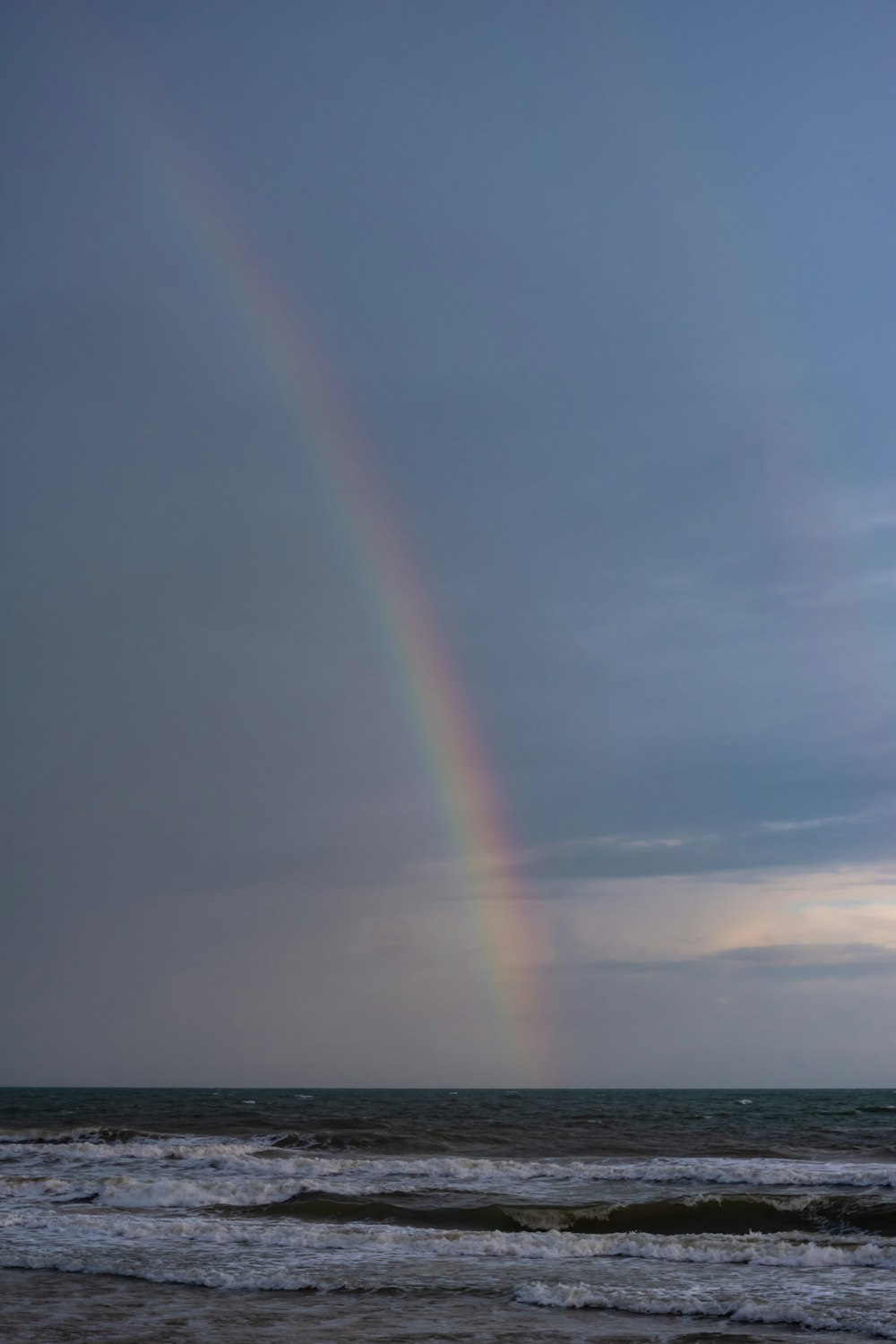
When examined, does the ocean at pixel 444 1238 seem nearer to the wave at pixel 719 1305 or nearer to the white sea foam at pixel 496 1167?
the wave at pixel 719 1305

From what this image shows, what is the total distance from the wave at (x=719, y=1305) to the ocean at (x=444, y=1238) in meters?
0.05

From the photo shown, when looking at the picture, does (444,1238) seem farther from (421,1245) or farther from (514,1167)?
(514,1167)

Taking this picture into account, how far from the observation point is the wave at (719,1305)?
15953mm

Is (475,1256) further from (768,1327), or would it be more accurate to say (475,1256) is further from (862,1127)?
(862,1127)

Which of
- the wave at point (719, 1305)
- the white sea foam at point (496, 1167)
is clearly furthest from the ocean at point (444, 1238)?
the white sea foam at point (496, 1167)

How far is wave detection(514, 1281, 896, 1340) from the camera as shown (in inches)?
628

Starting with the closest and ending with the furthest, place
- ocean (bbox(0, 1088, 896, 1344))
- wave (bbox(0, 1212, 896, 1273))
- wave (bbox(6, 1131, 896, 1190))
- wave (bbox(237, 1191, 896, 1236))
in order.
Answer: ocean (bbox(0, 1088, 896, 1344)) → wave (bbox(0, 1212, 896, 1273)) → wave (bbox(237, 1191, 896, 1236)) → wave (bbox(6, 1131, 896, 1190))

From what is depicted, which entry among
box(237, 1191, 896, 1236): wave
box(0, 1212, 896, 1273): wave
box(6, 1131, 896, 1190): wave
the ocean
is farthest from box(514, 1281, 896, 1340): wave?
box(6, 1131, 896, 1190): wave

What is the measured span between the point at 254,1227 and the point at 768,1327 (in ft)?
41.8

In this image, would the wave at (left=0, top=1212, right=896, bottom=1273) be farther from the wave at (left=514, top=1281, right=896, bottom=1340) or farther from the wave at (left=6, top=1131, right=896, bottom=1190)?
the wave at (left=6, top=1131, right=896, bottom=1190)

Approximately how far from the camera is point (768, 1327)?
51.4 feet

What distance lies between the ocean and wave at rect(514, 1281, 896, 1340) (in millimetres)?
50

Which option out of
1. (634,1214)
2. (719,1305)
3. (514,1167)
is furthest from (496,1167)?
(719,1305)

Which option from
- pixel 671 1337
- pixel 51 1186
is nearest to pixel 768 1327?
pixel 671 1337
